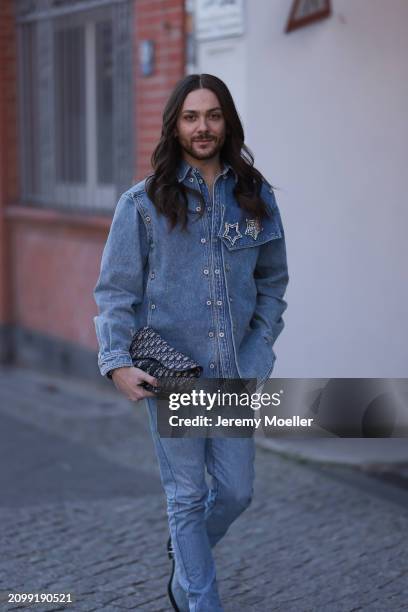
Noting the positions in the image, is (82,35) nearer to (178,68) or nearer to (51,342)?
(178,68)

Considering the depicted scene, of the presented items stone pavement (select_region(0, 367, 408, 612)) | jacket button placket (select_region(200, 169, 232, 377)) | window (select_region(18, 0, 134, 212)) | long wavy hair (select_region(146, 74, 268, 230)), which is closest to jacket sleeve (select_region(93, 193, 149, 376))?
long wavy hair (select_region(146, 74, 268, 230))

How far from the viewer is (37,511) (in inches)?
217

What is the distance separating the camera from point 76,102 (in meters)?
8.97

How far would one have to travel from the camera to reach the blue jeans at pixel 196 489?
3.74 meters

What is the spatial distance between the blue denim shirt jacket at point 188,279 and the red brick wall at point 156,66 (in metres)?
3.80

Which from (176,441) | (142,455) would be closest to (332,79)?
(142,455)

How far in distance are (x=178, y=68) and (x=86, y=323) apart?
7.48ft

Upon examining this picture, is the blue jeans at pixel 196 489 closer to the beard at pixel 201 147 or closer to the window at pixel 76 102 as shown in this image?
the beard at pixel 201 147

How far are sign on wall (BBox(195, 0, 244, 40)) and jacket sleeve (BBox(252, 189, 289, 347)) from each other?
2.85 meters

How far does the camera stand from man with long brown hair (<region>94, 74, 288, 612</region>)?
3.67 meters

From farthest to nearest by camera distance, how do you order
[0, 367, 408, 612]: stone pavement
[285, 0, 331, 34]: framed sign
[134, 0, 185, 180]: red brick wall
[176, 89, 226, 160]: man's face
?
[134, 0, 185, 180]: red brick wall → [285, 0, 331, 34]: framed sign → [0, 367, 408, 612]: stone pavement → [176, 89, 226, 160]: man's face

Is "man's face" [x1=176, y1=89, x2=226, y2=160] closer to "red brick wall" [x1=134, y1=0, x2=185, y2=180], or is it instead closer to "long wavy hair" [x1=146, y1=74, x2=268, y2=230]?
"long wavy hair" [x1=146, y1=74, x2=268, y2=230]

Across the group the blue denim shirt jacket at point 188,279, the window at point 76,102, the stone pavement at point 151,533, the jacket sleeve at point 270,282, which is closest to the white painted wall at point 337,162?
the stone pavement at point 151,533

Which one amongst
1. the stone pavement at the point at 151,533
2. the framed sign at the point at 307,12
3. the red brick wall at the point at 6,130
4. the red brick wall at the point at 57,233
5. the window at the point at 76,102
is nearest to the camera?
the stone pavement at the point at 151,533
